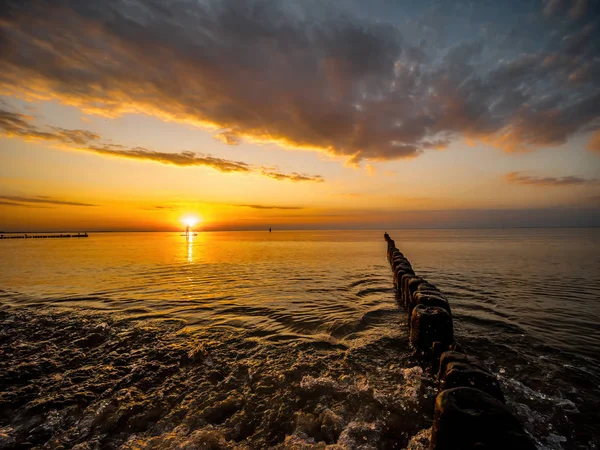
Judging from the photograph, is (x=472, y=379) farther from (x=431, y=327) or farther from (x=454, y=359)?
(x=431, y=327)

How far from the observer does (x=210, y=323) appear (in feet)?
28.5

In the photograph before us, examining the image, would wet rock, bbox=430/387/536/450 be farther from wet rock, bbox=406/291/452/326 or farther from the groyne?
wet rock, bbox=406/291/452/326

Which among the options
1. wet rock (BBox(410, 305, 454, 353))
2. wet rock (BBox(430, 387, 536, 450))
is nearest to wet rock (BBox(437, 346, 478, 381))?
wet rock (BBox(430, 387, 536, 450))

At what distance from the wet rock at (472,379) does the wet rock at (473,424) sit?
0.52 m

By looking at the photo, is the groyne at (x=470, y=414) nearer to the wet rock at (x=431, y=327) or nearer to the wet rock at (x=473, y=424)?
the wet rock at (x=473, y=424)

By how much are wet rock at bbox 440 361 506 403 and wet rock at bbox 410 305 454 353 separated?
205cm

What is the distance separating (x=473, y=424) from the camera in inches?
108

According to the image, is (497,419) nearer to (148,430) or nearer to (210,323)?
(148,430)

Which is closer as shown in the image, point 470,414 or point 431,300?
point 470,414

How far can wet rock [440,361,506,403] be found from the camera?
11.4ft

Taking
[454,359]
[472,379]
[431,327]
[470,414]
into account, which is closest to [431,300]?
[431,327]

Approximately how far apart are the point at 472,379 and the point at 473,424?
918 millimetres

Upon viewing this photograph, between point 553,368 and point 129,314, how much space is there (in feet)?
39.1

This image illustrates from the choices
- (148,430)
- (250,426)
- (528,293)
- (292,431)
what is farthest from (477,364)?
(528,293)
